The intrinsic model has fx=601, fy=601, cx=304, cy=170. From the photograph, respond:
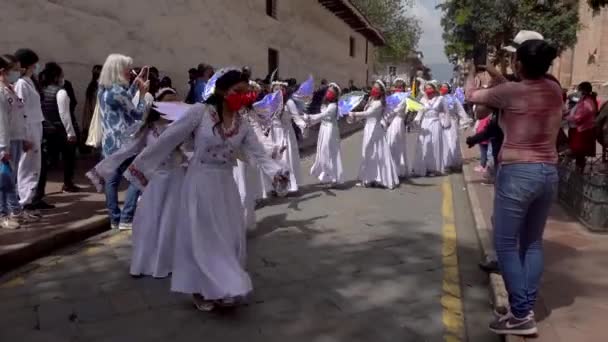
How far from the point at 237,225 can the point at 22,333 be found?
5.27ft

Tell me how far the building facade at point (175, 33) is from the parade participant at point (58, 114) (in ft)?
5.48

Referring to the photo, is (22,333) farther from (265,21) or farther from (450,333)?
(265,21)

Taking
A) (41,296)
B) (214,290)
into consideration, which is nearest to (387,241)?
(214,290)

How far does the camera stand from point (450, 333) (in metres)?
4.11

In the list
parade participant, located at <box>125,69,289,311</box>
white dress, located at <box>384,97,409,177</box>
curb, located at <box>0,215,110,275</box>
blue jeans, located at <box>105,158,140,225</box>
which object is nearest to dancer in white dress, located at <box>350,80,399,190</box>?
white dress, located at <box>384,97,409,177</box>

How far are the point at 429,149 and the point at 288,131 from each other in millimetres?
3626

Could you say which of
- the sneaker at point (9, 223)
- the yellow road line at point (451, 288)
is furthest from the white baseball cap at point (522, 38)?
the sneaker at point (9, 223)

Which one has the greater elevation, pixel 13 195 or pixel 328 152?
pixel 328 152

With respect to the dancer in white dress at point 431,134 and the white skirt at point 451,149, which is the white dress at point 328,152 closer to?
the dancer in white dress at point 431,134

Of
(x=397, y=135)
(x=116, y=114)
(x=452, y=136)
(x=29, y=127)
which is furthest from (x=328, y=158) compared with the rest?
(x=29, y=127)

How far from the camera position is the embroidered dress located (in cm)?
640

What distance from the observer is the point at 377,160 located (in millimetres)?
9883

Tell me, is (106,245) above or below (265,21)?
below

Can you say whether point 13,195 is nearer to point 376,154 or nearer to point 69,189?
point 69,189
